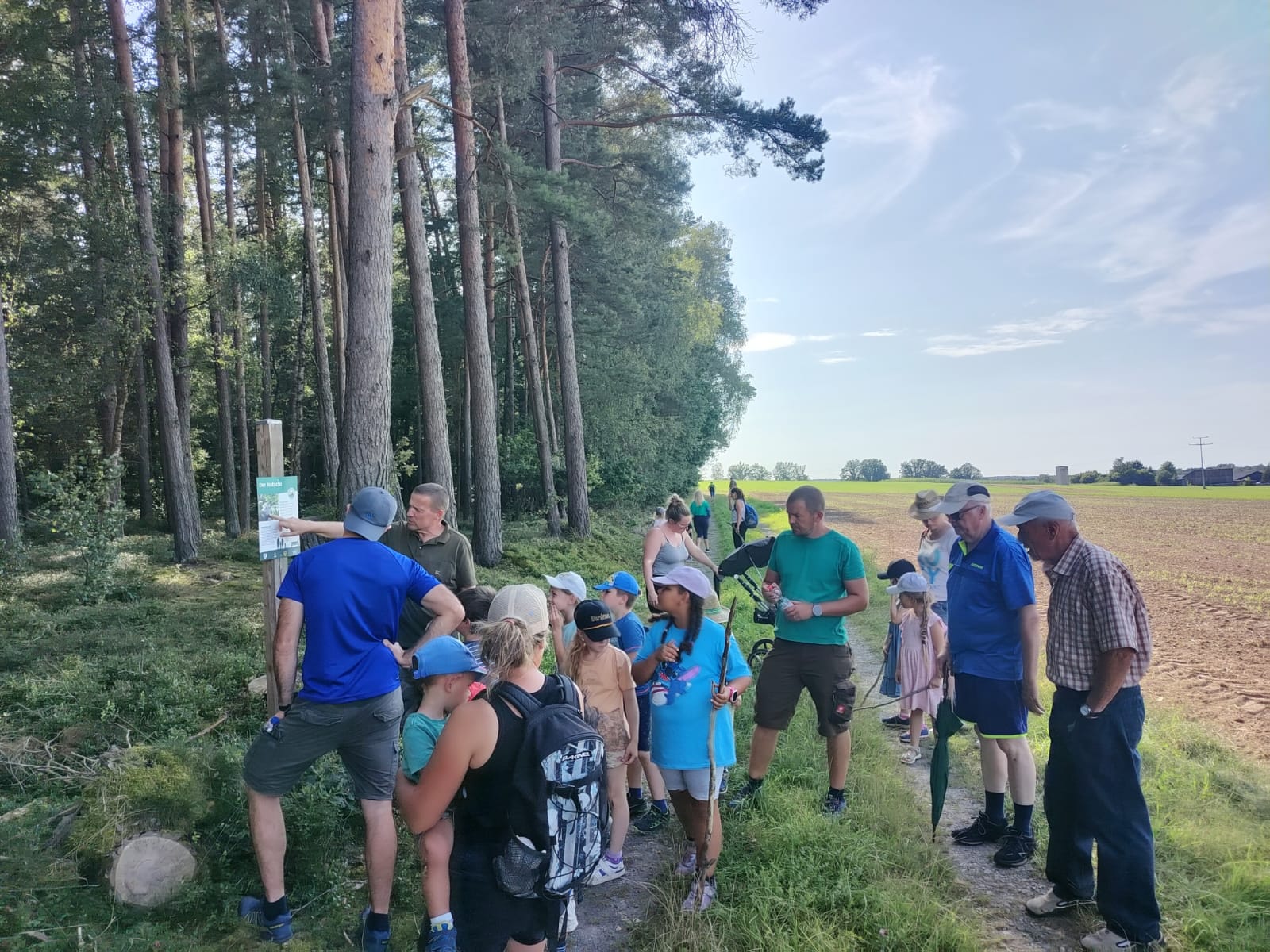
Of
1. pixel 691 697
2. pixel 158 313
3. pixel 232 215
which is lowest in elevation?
pixel 691 697

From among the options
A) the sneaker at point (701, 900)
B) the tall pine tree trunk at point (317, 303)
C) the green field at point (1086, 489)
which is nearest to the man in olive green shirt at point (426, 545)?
the sneaker at point (701, 900)

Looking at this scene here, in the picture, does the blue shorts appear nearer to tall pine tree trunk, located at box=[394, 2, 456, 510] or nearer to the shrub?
tall pine tree trunk, located at box=[394, 2, 456, 510]

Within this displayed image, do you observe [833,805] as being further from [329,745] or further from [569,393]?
[569,393]

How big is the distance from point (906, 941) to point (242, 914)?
3013 millimetres

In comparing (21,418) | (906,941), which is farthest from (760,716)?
(21,418)

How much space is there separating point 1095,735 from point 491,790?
2.80m

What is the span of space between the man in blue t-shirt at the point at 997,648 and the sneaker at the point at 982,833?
0.22 ft

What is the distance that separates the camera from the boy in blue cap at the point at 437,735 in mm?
2639

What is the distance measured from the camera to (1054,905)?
3.73m

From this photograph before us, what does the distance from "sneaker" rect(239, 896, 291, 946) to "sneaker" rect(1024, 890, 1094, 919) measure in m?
3.55

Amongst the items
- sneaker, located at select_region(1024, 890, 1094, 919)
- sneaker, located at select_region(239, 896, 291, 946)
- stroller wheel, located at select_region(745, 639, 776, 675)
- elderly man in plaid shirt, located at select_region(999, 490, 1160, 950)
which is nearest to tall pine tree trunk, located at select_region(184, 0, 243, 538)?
stroller wheel, located at select_region(745, 639, 776, 675)

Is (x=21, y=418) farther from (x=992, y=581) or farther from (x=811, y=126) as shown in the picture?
(x=992, y=581)

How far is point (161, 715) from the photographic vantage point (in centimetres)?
549

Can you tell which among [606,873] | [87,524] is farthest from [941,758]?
[87,524]
